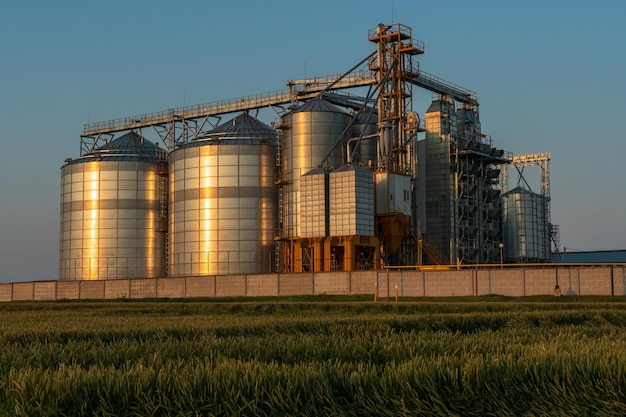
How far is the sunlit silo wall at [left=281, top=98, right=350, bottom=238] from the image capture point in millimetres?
87000

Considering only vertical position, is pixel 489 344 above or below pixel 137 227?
below

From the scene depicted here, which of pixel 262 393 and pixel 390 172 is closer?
pixel 262 393

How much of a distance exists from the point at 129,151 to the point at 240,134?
18278 mm

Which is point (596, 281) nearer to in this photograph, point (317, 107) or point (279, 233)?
point (279, 233)

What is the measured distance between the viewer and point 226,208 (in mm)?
89875

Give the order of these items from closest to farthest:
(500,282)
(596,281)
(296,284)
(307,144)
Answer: (596,281) → (500,282) → (296,284) → (307,144)

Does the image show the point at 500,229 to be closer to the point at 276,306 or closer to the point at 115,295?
the point at 115,295

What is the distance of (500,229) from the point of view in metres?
102

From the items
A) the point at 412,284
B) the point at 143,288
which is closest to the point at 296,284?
the point at 412,284

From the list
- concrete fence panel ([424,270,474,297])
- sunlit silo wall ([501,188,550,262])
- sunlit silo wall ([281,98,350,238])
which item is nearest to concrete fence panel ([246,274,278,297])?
sunlit silo wall ([281,98,350,238])

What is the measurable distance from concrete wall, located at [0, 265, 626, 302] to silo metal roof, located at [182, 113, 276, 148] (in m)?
17.9

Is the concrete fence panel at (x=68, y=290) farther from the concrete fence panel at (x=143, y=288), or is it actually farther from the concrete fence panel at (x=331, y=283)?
the concrete fence panel at (x=331, y=283)

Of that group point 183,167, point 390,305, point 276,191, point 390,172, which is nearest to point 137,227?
point 183,167

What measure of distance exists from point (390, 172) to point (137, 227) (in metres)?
34.5
